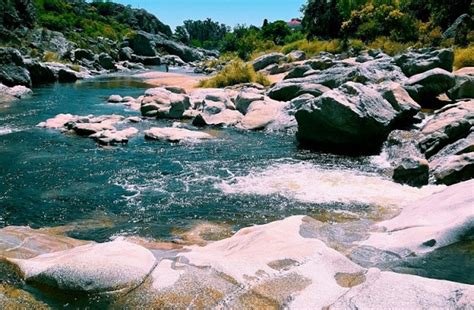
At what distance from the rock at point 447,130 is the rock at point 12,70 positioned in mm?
34766

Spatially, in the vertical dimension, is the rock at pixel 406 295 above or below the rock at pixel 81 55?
below

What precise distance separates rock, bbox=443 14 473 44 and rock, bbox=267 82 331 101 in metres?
18.6

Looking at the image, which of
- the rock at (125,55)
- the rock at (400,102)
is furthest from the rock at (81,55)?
the rock at (400,102)

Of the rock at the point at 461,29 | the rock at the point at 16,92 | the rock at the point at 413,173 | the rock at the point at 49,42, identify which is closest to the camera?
the rock at the point at 413,173

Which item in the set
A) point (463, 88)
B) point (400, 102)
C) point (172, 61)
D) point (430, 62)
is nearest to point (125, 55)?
point (172, 61)

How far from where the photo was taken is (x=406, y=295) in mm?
5086

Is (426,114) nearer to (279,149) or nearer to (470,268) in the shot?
(279,149)

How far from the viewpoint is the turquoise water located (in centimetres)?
1160

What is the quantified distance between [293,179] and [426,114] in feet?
34.8

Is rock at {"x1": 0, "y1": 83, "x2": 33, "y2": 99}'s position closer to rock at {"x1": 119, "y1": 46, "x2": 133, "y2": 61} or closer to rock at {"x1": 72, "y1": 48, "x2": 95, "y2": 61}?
rock at {"x1": 72, "y1": 48, "x2": 95, "y2": 61}

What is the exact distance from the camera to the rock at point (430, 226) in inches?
271

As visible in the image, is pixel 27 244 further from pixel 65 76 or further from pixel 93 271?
pixel 65 76

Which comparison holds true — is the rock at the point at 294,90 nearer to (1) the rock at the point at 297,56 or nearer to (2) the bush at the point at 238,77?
(2) the bush at the point at 238,77

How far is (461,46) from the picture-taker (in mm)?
35688
